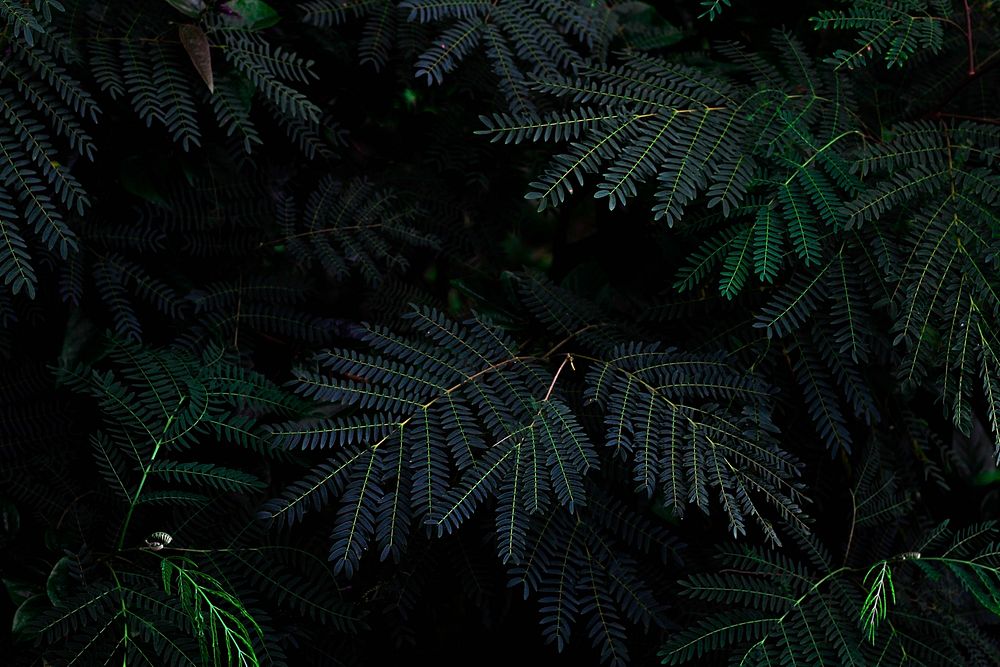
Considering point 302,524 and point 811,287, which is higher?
point 811,287

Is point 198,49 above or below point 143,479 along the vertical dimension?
above

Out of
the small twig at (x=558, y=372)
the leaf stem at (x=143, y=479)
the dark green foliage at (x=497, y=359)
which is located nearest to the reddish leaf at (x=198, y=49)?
Result: the dark green foliage at (x=497, y=359)

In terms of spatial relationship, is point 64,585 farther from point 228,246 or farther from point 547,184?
point 547,184

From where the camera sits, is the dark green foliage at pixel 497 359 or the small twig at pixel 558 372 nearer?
the dark green foliage at pixel 497 359

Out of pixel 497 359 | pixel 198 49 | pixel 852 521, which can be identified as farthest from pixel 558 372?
pixel 198 49

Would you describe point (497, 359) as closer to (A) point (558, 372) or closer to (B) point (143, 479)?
(A) point (558, 372)

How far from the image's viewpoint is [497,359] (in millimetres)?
1405

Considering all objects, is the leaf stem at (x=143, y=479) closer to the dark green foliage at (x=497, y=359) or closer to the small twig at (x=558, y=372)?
the dark green foliage at (x=497, y=359)

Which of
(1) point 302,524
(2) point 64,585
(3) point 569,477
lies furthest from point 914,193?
(2) point 64,585

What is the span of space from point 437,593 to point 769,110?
1151mm

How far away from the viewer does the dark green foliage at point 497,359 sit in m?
1.21

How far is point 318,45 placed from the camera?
5.65 feet

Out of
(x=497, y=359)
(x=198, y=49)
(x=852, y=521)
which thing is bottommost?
(x=852, y=521)

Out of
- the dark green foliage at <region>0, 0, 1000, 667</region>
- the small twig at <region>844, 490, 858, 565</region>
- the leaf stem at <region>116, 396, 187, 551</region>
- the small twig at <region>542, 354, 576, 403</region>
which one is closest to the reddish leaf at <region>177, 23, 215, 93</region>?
the dark green foliage at <region>0, 0, 1000, 667</region>
